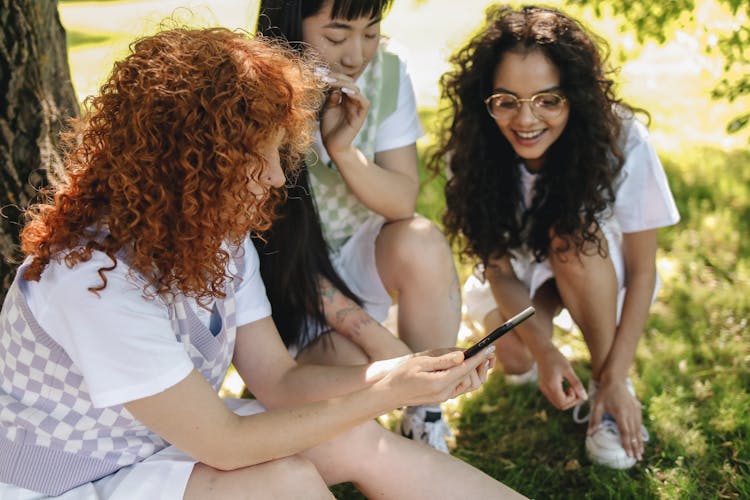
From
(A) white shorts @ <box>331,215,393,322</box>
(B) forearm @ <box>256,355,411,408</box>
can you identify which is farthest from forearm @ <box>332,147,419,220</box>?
(B) forearm @ <box>256,355,411,408</box>

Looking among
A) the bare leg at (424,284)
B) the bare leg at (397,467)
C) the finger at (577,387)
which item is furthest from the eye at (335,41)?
the finger at (577,387)

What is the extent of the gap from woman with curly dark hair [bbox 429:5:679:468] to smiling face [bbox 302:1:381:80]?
0.42m

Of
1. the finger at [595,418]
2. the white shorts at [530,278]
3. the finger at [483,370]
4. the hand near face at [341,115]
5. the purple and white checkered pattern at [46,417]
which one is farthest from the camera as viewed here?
the white shorts at [530,278]

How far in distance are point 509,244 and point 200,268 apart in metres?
1.37

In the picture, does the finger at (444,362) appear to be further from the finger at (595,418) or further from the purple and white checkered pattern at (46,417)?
the finger at (595,418)

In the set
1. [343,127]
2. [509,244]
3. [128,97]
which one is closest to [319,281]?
[343,127]

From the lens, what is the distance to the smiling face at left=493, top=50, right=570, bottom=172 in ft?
8.05

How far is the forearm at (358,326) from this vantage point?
7.77 feet

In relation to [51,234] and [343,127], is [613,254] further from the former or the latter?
[51,234]

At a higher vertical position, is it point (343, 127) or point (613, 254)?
A: point (343, 127)

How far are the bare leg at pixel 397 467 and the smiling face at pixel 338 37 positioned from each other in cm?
104

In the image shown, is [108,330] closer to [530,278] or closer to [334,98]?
[334,98]

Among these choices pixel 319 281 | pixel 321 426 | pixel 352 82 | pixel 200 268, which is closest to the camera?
pixel 200 268

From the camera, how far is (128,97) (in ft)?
5.20
